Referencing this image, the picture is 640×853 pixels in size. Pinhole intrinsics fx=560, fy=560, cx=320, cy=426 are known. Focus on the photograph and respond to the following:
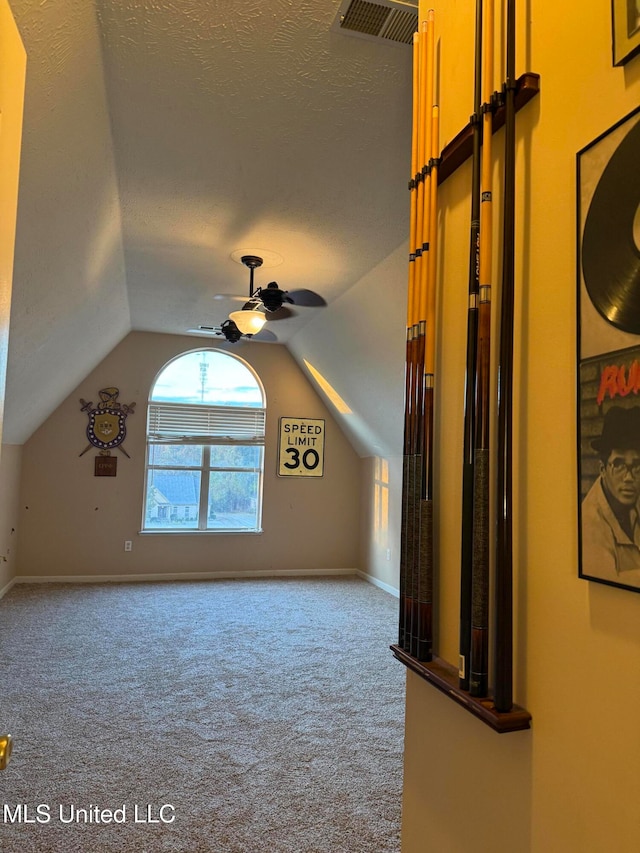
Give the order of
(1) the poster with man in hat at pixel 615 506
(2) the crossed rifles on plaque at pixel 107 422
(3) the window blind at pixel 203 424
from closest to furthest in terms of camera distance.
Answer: (1) the poster with man in hat at pixel 615 506 < (2) the crossed rifles on plaque at pixel 107 422 < (3) the window blind at pixel 203 424

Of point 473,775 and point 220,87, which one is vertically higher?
point 220,87

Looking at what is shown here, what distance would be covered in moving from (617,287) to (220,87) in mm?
1913

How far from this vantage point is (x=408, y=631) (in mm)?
1280

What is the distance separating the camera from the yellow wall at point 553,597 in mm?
787

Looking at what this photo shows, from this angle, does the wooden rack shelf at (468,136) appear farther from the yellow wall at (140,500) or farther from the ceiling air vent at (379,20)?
the yellow wall at (140,500)

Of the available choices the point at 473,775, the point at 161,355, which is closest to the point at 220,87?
the point at 473,775

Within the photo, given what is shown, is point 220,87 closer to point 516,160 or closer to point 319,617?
point 516,160

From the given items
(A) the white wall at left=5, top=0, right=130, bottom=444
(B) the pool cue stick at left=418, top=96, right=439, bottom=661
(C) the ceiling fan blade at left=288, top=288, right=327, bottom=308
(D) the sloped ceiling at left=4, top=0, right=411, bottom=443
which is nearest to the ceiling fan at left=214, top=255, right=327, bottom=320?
(C) the ceiling fan blade at left=288, top=288, right=327, bottom=308

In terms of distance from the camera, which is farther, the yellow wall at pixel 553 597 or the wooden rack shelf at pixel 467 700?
the wooden rack shelf at pixel 467 700

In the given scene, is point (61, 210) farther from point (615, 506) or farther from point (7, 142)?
point (615, 506)

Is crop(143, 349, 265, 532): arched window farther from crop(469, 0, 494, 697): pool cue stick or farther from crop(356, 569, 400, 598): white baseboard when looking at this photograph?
crop(469, 0, 494, 697): pool cue stick

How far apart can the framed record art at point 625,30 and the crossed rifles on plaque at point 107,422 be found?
19.7 ft

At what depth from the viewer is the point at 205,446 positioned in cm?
658

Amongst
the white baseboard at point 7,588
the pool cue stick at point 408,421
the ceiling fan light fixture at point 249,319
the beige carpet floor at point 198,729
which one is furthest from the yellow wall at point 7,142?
the white baseboard at point 7,588
